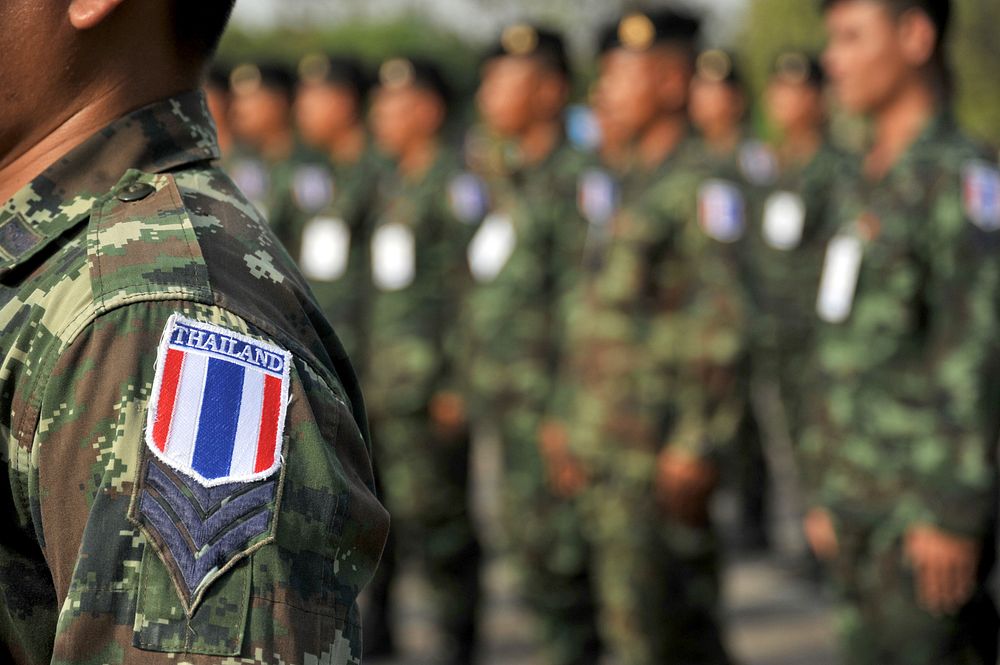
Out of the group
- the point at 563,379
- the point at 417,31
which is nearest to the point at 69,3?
the point at 563,379

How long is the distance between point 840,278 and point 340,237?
326 centimetres

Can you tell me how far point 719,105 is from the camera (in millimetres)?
9109

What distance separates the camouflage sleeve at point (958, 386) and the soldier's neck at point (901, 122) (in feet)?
0.75

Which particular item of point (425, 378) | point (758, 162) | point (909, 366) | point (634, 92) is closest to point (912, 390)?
point (909, 366)

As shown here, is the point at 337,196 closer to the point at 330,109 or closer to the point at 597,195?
the point at 330,109

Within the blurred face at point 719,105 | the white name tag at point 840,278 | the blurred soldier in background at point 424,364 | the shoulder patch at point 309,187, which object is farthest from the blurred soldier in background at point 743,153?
the white name tag at point 840,278

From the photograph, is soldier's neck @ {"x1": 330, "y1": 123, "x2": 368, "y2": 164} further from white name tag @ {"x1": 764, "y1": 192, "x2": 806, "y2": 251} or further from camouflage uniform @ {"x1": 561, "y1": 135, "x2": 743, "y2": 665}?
camouflage uniform @ {"x1": 561, "y1": 135, "x2": 743, "y2": 665}

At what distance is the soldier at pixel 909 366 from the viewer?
3.29m

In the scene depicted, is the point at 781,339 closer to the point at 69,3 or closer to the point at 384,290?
the point at 384,290

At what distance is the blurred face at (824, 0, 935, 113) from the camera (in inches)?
142

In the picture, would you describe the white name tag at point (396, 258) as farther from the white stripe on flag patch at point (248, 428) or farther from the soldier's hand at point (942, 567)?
the white stripe on flag patch at point (248, 428)

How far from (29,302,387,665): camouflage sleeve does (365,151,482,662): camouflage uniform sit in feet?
15.1

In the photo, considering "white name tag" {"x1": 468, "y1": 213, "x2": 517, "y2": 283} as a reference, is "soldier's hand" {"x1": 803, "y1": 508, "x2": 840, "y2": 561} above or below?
below

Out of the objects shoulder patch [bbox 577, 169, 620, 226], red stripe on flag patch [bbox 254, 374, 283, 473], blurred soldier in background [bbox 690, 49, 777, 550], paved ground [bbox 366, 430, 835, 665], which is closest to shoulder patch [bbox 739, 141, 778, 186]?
blurred soldier in background [bbox 690, 49, 777, 550]
